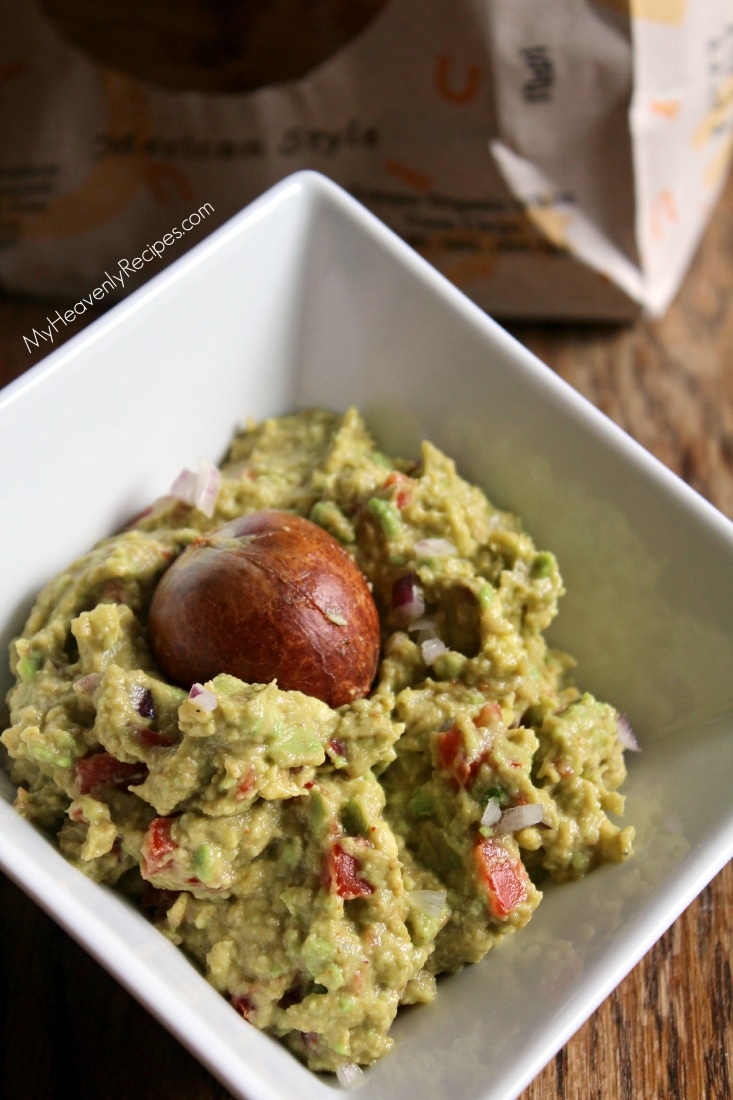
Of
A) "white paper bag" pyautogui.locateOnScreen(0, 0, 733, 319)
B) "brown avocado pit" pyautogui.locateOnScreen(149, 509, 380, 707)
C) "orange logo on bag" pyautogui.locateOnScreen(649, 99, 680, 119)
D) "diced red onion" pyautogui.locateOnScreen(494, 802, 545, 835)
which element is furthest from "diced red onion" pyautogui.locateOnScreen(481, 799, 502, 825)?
"orange logo on bag" pyautogui.locateOnScreen(649, 99, 680, 119)

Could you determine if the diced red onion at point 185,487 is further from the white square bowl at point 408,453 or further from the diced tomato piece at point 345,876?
the diced tomato piece at point 345,876

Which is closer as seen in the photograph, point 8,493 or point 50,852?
point 50,852

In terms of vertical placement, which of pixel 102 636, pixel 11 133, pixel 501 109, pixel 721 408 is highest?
pixel 501 109

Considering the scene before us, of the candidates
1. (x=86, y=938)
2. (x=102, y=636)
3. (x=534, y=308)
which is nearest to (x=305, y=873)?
(x=86, y=938)

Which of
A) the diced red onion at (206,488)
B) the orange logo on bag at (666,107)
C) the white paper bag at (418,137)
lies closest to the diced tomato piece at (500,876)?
the diced red onion at (206,488)

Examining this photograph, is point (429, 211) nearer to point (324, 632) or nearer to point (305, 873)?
point (324, 632)

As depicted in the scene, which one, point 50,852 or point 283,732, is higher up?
point 283,732

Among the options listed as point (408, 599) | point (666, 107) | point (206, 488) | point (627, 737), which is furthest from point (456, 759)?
point (666, 107)
